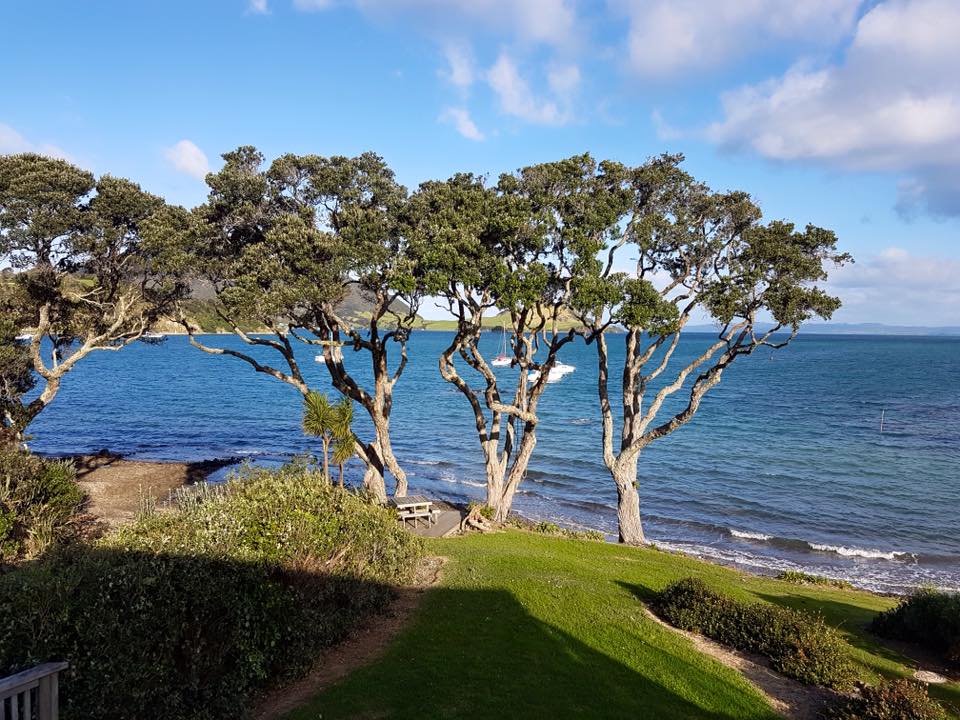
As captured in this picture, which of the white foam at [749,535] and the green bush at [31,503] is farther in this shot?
the white foam at [749,535]

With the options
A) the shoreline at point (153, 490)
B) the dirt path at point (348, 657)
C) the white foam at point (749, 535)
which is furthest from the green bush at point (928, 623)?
the white foam at point (749, 535)

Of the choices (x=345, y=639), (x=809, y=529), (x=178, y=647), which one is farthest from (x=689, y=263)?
(x=178, y=647)

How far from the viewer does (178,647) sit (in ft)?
30.8

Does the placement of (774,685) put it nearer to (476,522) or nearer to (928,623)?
(928,623)

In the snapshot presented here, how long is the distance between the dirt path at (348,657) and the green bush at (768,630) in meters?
6.18

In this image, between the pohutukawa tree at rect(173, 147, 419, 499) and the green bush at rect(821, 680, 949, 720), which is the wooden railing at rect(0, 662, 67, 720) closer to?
the green bush at rect(821, 680, 949, 720)

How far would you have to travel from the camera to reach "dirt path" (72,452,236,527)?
26.7 metres

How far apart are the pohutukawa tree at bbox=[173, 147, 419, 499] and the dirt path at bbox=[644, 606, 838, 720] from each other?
1338 cm

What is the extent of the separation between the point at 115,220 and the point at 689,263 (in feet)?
78.2

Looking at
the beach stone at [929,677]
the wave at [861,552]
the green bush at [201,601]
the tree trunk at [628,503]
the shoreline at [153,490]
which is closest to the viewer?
the green bush at [201,601]

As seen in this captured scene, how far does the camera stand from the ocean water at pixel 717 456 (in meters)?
29.4

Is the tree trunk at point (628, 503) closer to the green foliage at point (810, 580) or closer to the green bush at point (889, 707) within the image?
the green foliage at point (810, 580)

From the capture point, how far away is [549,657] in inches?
464

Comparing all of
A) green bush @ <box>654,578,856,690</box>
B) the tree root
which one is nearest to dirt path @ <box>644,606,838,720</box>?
green bush @ <box>654,578,856,690</box>
